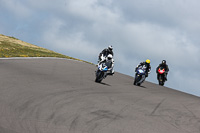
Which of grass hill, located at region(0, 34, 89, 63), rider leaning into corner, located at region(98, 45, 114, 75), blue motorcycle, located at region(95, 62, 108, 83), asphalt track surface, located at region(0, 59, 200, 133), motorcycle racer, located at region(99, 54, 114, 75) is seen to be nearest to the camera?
asphalt track surface, located at region(0, 59, 200, 133)

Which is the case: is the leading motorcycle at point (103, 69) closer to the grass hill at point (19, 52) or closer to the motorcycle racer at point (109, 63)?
the motorcycle racer at point (109, 63)

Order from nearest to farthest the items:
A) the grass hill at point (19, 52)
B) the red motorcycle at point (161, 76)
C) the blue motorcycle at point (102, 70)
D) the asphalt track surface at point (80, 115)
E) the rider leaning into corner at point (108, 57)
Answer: the asphalt track surface at point (80, 115) → the blue motorcycle at point (102, 70) → the rider leaning into corner at point (108, 57) → the red motorcycle at point (161, 76) → the grass hill at point (19, 52)

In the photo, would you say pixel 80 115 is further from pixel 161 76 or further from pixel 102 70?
pixel 161 76

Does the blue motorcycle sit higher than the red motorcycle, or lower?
lower

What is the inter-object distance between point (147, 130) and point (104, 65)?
9.10m

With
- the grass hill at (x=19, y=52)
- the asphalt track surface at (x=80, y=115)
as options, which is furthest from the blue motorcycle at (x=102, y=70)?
the grass hill at (x=19, y=52)

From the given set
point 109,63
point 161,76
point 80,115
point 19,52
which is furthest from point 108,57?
point 19,52

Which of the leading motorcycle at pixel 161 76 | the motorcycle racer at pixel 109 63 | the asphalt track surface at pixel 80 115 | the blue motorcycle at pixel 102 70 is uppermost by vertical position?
the leading motorcycle at pixel 161 76

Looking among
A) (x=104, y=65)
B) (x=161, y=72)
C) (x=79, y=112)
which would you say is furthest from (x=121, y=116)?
(x=161, y=72)

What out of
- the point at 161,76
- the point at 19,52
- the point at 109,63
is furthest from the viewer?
the point at 19,52

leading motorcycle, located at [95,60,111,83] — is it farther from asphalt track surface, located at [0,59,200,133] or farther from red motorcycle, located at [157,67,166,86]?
red motorcycle, located at [157,67,166,86]

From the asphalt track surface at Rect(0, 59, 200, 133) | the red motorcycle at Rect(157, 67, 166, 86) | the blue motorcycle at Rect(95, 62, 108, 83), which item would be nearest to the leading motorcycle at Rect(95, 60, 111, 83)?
the blue motorcycle at Rect(95, 62, 108, 83)

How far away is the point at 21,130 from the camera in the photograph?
5441 millimetres

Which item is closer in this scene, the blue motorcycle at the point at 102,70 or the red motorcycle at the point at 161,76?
the blue motorcycle at the point at 102,70
